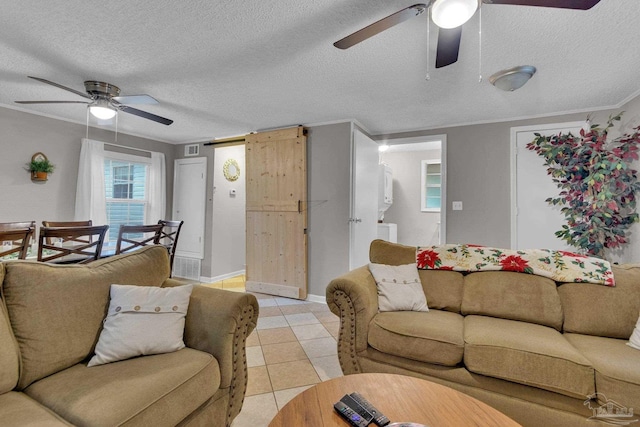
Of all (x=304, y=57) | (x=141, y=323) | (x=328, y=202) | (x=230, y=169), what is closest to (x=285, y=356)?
(x=141, y=323)

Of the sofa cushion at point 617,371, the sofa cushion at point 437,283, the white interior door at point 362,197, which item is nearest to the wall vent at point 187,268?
the white interior door at point 362,197

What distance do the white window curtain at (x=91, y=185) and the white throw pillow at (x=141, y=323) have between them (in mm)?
3084

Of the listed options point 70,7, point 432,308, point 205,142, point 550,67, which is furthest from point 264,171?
point 550,67

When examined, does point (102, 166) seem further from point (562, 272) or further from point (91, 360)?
point (562, 272)

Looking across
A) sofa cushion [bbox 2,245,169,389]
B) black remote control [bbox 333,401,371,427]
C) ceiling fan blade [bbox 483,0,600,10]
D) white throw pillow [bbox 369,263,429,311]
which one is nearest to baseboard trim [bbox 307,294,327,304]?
white throw pillow [bbox 369,263,429,311]

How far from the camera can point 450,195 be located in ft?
12.5

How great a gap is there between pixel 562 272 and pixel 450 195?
198 cm

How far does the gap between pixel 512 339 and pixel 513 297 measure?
1.68 feet

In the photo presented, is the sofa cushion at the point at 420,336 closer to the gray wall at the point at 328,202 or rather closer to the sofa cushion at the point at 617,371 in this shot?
the sofa cushion at the point at 617,371

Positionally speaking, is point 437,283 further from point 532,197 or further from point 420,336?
point 532,197

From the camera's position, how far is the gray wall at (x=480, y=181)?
3551 millimetres

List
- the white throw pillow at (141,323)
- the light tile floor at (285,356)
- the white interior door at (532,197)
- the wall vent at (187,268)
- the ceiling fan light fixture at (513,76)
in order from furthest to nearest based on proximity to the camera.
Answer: the wall vent at (187,268), the white interior door at (532,197), the ceiling fan light fixture at (513,76), the light tile floor at (285,356), the white throw pillow at (141,323)

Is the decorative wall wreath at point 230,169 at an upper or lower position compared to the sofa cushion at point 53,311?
upper

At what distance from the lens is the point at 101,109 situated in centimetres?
260
